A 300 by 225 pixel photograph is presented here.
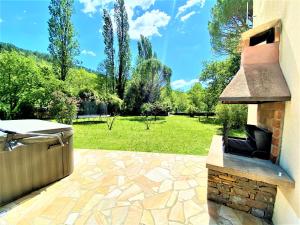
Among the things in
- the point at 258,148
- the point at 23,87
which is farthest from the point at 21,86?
the point at 258,148

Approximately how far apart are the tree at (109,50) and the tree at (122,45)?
105 cm

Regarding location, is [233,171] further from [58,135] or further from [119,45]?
[119,45]

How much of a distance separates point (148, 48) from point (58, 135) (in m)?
24.6

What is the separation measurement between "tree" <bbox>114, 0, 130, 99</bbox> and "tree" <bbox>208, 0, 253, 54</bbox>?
1698 cm

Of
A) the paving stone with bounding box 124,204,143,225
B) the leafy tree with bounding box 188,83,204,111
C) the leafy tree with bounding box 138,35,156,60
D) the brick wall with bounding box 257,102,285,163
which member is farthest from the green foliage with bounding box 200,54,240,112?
the paving stone with bounding box 124,204,143,225

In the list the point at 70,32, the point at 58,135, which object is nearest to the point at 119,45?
the point at 70,32

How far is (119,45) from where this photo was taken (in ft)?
85.3

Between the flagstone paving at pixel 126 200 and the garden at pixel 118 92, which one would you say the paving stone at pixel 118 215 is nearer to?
the flagstone paving at pixel 126 200

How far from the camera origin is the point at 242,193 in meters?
2.86

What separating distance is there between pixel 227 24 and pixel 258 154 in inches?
406

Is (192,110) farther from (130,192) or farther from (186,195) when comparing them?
(130,192)

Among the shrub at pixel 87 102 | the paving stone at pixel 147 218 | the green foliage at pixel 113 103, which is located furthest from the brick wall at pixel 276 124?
the green foliage at pixel 113 103

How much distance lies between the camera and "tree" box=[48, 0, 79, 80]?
18.7 meters

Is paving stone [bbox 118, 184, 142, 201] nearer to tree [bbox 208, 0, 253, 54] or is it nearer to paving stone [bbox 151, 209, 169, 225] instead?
paving stone [bbox 151, 209, 169, 225]
